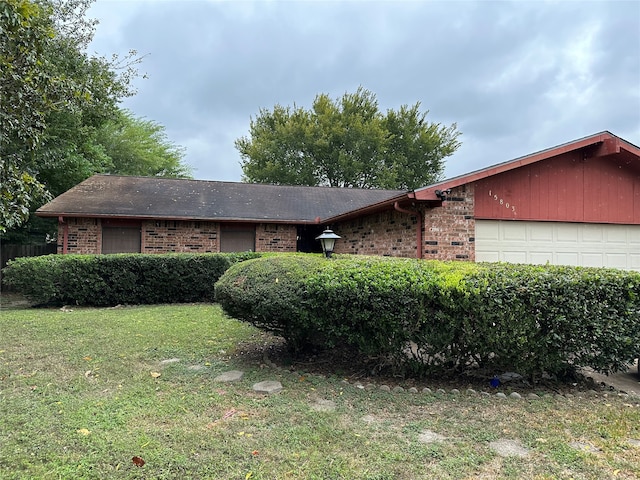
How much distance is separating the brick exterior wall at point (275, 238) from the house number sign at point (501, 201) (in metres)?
7.17

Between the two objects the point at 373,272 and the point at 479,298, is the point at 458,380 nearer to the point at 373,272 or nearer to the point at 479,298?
the point at 479,298

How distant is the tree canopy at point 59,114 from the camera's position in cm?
326

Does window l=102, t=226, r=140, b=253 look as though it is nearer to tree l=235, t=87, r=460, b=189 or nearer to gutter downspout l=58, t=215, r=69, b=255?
gutter downspout l=58, t=215, r=69, b=255

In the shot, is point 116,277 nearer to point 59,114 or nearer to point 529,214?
point 59,114

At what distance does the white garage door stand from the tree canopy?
6684mm

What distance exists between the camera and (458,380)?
4.17 m

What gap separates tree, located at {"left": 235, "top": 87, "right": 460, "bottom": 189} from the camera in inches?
1117

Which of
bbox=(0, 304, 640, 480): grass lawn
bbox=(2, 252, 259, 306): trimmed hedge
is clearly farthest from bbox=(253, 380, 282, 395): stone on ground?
bbox=(2, 252, 259, 306): trimmed hedge

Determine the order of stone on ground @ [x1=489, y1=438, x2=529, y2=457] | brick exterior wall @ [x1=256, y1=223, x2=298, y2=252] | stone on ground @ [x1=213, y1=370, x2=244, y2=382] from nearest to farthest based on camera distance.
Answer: stone on ground @ [x1=489, y1=438, x2=529, y2=457]
stone on ground @ [x1=213, y1=370, x2=244, y2=382]
brick exterior wall @ [x1=256, y1=223, x2=298, y2=252]

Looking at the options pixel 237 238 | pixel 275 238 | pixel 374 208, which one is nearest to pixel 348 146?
pixel 275 238

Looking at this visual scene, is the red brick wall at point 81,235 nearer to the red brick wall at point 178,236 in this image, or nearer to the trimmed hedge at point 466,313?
the red brick wall at point 178,236

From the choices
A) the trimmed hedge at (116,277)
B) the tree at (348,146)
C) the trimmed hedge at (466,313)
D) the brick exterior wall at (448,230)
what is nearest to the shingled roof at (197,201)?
the trimmed hedge at (116,277)

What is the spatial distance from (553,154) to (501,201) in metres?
1.29

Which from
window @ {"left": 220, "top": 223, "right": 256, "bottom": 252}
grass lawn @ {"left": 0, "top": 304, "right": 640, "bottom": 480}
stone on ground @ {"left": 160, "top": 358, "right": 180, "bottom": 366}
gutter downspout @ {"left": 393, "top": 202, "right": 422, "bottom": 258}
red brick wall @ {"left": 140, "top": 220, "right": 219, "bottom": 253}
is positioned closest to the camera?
grass lawn @ {"left": 0, "top": 304, "right": 640, "bottom": 480}
